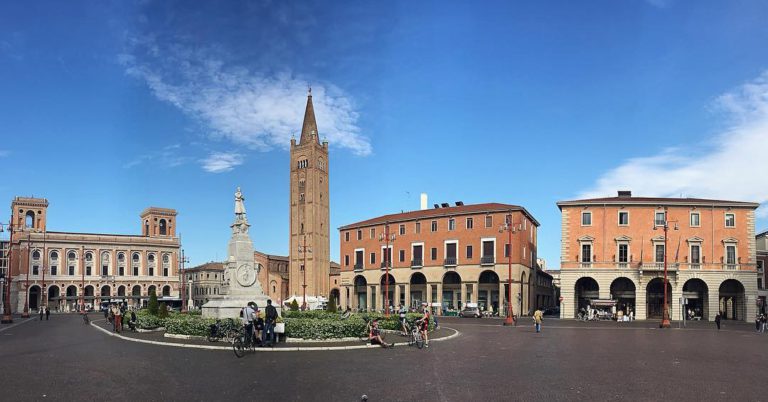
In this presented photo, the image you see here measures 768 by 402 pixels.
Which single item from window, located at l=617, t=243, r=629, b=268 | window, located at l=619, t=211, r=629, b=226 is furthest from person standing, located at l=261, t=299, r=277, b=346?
window, located at l=619, t=211, r=629, b=226

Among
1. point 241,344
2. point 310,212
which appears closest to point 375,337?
point 241,344

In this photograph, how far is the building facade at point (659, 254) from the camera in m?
52.7

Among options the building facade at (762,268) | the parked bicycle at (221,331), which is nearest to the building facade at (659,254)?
the building facade at (762,268)

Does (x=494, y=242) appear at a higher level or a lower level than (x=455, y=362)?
higher

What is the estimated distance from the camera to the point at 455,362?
17750 millimetres

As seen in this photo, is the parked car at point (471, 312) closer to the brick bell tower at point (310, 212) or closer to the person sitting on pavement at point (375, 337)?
the person sitting on pavement at point (375, 337)

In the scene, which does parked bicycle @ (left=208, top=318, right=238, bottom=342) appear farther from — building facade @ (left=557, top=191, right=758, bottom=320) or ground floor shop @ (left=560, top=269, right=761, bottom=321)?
building facade @ (left=557, top=191, right=758, bottom=320)

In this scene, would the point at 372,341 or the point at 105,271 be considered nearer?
the point at 372,341

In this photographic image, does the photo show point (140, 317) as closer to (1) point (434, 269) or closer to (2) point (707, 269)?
(1) point (434, 269)

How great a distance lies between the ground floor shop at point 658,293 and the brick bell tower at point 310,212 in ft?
168

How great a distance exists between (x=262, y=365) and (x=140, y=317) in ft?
51.9

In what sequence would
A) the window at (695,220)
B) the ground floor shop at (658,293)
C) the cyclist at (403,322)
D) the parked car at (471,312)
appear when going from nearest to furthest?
the cyclist at (403,322)
the ground floor shop at (658,293)
the window at (695,220)
the parked car at (471,312)

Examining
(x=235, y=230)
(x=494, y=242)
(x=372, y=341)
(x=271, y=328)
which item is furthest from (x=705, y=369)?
(x=494, y=242)

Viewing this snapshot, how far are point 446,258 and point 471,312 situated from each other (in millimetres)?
8589
